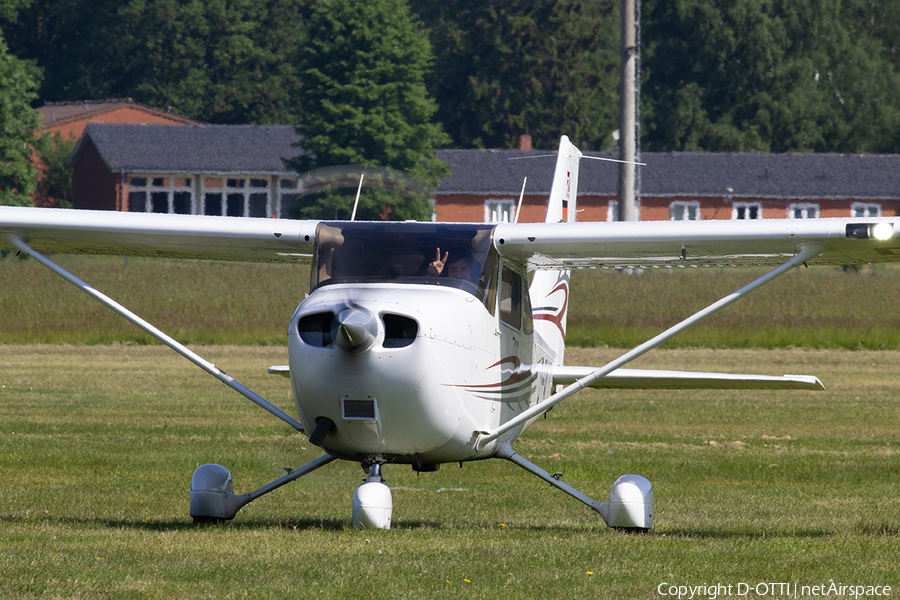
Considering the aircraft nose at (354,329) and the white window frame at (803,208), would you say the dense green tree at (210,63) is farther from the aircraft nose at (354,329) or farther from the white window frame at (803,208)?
the aircraft nose at (354,329)

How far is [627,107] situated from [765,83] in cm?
3940

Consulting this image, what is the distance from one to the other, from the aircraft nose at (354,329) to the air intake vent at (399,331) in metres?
0.16

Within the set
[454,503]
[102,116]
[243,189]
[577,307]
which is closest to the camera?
Answer: [454,503]

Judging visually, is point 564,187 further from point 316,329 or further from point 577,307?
point 577,307

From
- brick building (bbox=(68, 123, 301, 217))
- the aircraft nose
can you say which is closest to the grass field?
the aircraft nose

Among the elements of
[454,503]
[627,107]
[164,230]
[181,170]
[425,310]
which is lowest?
[454,503]

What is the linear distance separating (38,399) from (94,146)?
150 feet

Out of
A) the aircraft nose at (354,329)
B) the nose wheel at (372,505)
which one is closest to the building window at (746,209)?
the nose wheel at (372,505)

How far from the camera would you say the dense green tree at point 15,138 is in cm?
5409

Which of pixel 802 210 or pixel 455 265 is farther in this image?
pixel 802 210

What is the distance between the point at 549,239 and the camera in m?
9.11

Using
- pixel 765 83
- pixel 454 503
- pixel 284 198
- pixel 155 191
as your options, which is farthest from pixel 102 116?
pixel 454 503

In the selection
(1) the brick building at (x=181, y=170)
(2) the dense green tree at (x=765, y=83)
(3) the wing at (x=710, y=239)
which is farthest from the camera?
(2) the dense green tree at (x=765, y=83)

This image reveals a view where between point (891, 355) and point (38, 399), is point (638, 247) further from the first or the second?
point (891, 355)
